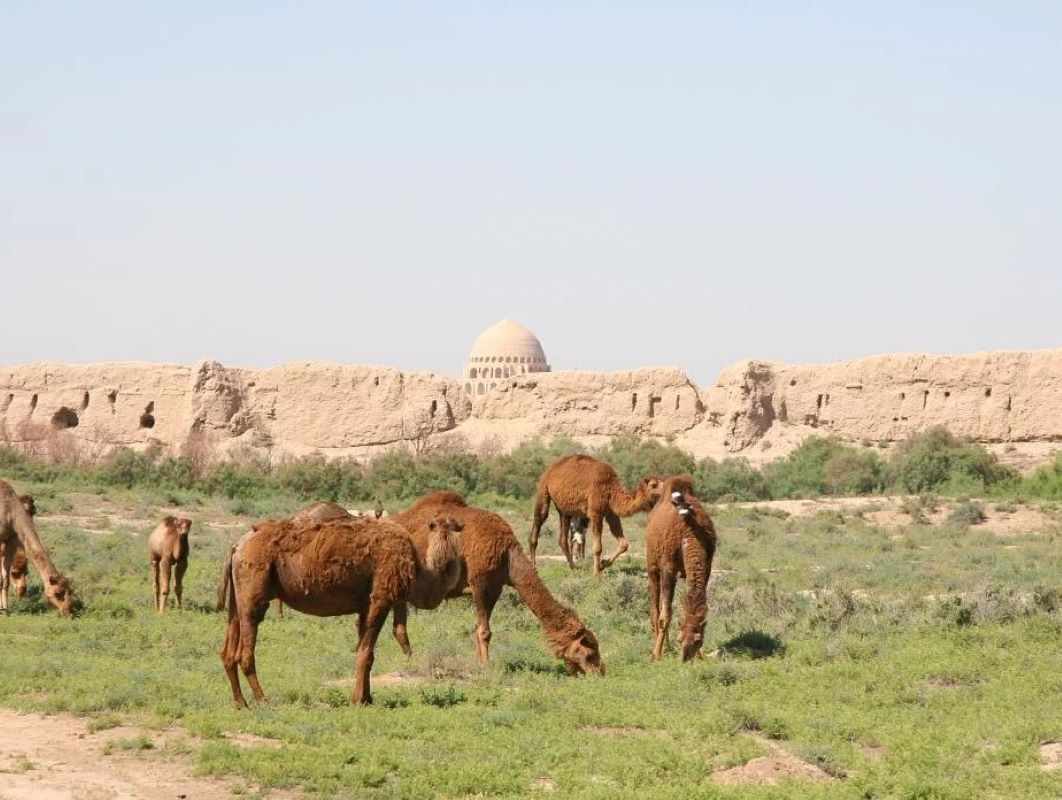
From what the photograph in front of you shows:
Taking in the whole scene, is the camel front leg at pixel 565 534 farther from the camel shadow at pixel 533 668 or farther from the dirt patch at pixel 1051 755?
the dirt patch at pixel 1051 755

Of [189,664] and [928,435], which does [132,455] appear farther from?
[189,664]

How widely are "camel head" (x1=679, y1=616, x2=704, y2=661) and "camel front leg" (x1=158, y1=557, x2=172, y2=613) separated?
6593mm

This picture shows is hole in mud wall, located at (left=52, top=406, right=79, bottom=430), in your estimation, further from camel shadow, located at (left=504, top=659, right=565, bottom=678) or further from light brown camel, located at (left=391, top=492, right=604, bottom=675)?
camel shadow, located at (left=504, top=659, right=565, bottom=678)

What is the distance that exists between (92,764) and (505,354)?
7654 centimetres

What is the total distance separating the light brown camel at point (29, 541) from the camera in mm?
17016

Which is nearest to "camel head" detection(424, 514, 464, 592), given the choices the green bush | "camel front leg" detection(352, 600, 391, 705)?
"camel front leg" detection(352, 600, 391, 705)

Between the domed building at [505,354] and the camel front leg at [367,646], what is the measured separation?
7160cm

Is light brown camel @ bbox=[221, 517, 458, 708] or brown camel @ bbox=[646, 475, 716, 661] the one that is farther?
brown camel @ bbox=[646, 475, 716, 661]

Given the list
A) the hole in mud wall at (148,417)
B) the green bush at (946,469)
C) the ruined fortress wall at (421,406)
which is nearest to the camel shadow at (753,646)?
the green bush at (946,469)

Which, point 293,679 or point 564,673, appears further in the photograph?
point 564,673

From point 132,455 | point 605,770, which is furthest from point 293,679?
point 132,455

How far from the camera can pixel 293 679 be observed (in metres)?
13.8

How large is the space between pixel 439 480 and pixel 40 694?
100ft

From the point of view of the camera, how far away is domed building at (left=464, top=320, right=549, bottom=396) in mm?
85312
